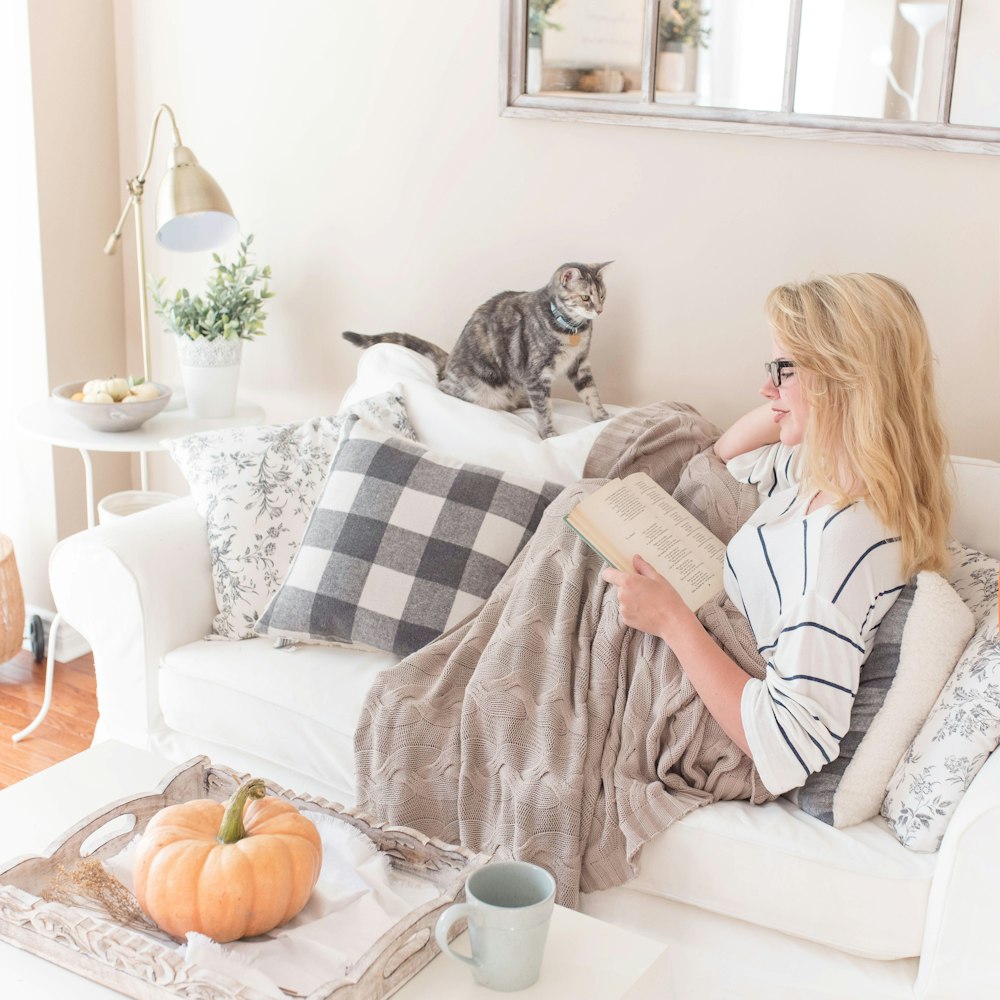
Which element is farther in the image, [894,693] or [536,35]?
[536,35]

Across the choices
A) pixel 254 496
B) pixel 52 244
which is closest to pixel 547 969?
pixel 254 496

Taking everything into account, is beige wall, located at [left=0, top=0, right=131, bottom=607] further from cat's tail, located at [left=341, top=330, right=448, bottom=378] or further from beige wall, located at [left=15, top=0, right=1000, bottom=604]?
cat's tail, located at [left=341, top=330, right=448, bottom=378]

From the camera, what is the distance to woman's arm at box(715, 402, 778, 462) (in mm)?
2014

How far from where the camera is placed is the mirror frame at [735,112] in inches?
81.3

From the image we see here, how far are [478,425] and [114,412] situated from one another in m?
0.82

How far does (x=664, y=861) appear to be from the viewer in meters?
1.68

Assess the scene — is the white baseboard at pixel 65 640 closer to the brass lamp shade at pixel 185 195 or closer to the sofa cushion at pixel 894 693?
the brass lamp shade at pixel 185 195

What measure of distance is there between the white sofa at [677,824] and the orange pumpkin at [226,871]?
512 millimetres

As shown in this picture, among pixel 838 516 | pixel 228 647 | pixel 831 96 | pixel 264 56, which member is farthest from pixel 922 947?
pixel 264 56

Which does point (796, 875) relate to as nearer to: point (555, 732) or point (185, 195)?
point (555, 732)

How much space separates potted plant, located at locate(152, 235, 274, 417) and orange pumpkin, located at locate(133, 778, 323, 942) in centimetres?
154

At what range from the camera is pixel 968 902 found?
4.88ft

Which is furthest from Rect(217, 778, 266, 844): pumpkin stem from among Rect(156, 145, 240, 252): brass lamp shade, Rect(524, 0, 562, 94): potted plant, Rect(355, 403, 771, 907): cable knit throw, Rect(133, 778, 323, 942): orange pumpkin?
Rect(524, 0, 562, 94): potted plant

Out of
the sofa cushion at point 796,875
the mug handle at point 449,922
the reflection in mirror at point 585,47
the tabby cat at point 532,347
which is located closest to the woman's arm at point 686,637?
the sofa cushion at point 796,875
